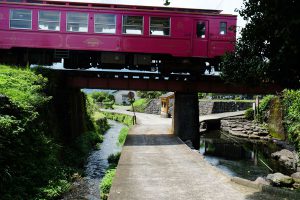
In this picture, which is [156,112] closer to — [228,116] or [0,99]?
[228,116]

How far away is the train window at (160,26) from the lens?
52.4 ft

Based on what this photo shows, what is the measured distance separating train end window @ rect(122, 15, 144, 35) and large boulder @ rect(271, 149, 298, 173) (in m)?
9.14

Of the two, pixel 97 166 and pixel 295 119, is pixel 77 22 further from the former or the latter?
pixel 295 119

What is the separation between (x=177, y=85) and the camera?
1797 centimetres

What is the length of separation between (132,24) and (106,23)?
47.2 inches

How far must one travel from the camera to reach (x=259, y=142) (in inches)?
899

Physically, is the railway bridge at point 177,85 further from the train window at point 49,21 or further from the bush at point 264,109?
the bush at point 264,109

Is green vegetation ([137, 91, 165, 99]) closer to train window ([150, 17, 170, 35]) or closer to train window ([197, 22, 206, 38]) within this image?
train window ([197, 22, 206, 38])

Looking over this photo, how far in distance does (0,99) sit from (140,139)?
927 centimetres

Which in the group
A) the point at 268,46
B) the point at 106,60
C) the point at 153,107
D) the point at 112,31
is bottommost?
the point at 153,107

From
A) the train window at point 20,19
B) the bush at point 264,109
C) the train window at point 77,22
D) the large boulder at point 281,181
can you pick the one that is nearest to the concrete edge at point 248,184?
the large boulder at point 281,181

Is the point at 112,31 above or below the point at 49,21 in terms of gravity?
below

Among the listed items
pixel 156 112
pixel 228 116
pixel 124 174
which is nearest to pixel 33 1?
pixel 124 174

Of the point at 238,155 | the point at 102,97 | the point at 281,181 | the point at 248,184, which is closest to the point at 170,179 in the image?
the point at 248,184
